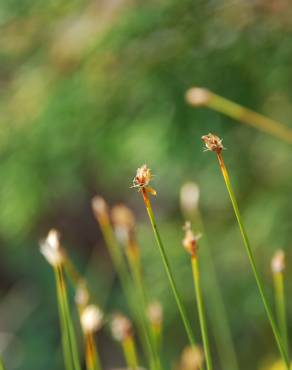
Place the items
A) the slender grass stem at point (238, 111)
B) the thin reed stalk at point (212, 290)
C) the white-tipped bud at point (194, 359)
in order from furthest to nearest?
the thin reed stalk at point (212, 290) → the slender grass stem at point (238, 111) → the white-tipped bud at point (194, 359)

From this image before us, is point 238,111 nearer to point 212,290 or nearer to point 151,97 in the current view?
point 151,97

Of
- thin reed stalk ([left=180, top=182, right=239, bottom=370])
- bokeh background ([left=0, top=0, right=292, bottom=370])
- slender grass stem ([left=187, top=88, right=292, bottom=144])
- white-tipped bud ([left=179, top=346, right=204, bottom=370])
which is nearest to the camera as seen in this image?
white-tipped bud ([left=179, top=346, right=204, bottom=370])

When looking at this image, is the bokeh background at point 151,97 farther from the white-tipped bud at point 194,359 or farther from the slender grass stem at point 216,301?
the white-tipped bud at point 194,359

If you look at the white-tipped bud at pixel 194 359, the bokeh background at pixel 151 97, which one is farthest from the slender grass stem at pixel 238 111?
the white-tipped bud at pixel 194 359

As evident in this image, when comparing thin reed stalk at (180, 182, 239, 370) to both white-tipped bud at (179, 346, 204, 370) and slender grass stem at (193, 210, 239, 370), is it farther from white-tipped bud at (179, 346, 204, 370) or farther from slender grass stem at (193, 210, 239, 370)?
white-tipped bud at (179, 346, 204, 370)

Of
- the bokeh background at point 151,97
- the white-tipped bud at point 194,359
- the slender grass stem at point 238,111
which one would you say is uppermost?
the bokeh background at point 151,97

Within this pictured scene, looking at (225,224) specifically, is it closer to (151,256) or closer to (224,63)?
(151,256)

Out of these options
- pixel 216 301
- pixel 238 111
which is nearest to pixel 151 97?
pixel 238 111

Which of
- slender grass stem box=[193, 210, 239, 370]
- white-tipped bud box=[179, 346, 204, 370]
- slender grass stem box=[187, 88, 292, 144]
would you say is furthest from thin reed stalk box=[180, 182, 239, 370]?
white-tipped bud box=[179, 346, 204, 370]

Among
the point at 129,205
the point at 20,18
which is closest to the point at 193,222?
the point at 20,18

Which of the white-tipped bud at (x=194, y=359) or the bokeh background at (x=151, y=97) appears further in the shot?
the bokeh background at (x=151, y=97)

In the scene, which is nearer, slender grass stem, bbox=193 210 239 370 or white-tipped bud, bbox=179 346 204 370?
white-tipped bud, bbox=179 346 204 370
